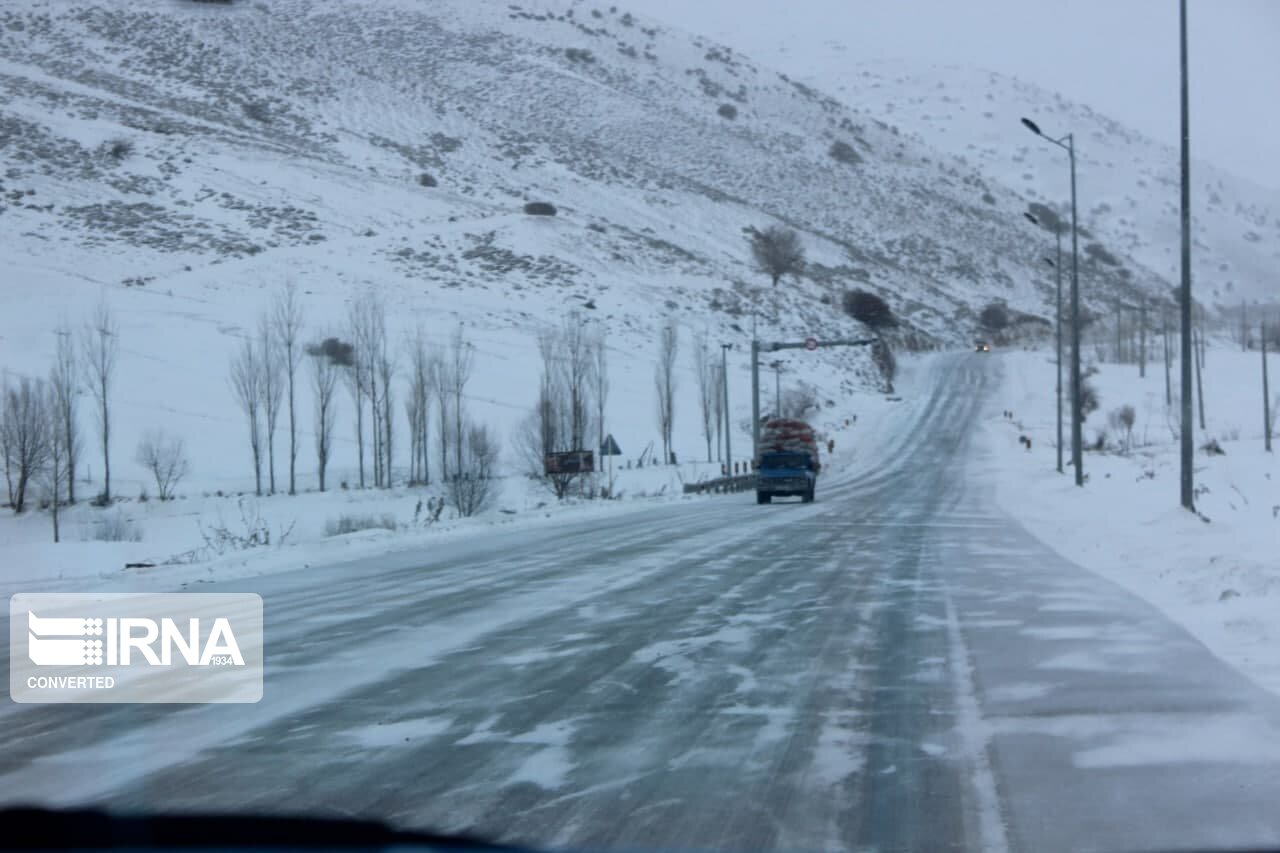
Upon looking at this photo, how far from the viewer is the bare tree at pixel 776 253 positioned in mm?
102938

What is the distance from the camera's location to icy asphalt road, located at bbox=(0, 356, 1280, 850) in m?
6.89

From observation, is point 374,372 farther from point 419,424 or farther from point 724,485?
point 724,485

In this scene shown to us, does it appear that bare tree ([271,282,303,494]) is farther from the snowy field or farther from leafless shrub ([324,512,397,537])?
the snowy field

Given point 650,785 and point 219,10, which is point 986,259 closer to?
point 219,10

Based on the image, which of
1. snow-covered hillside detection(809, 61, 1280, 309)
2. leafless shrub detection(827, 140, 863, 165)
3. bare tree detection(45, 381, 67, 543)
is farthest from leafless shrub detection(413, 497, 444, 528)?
snow-covered hillside detection(809, 61, 1280, 309)

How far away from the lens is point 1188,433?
24.4 m

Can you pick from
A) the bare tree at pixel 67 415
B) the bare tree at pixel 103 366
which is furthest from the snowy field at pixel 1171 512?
the bare tree at pixel 103 366

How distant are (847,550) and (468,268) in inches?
2616

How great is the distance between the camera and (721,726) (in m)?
9.15

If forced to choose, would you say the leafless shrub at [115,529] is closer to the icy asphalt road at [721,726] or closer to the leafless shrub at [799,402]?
the icy asphalt road at [721,726]

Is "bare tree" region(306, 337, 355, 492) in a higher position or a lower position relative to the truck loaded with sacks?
higher

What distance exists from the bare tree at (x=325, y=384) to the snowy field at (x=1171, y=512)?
1049 inches

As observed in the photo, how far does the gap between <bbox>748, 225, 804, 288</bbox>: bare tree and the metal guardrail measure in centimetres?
4352

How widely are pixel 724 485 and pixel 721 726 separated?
4711 cm
